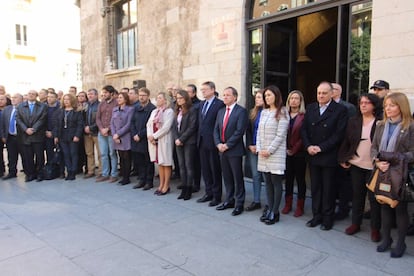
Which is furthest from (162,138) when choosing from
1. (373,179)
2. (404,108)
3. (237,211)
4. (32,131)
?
(404,108)

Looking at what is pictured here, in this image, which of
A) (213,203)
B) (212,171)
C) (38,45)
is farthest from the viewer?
(38,45)

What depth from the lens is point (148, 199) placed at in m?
5.65

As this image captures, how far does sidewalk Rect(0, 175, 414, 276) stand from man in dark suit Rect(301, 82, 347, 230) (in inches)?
11.2

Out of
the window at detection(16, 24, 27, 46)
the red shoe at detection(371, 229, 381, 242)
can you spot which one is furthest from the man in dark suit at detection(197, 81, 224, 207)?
the window at detection(16, 24, 27, 46)

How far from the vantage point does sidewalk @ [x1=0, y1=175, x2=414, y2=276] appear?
3.30 metres

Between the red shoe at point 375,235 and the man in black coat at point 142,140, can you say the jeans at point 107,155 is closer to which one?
the man in black coat at point 142,140

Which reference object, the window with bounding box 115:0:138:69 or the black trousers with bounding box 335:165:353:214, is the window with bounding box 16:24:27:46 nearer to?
the window with bounding box 115:0:138:69

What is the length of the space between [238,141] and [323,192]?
50.7 inches

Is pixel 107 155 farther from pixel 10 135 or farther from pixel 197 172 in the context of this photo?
pixel 10 135

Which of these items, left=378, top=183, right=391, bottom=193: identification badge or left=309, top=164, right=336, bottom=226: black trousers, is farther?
left=309, top=164, right=336, bottom=226: black trousers

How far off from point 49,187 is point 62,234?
2690 millimetres

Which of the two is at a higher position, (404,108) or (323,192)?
(404,108)

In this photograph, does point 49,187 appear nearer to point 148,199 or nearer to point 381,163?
point 148,199

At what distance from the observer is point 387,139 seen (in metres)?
3.56
